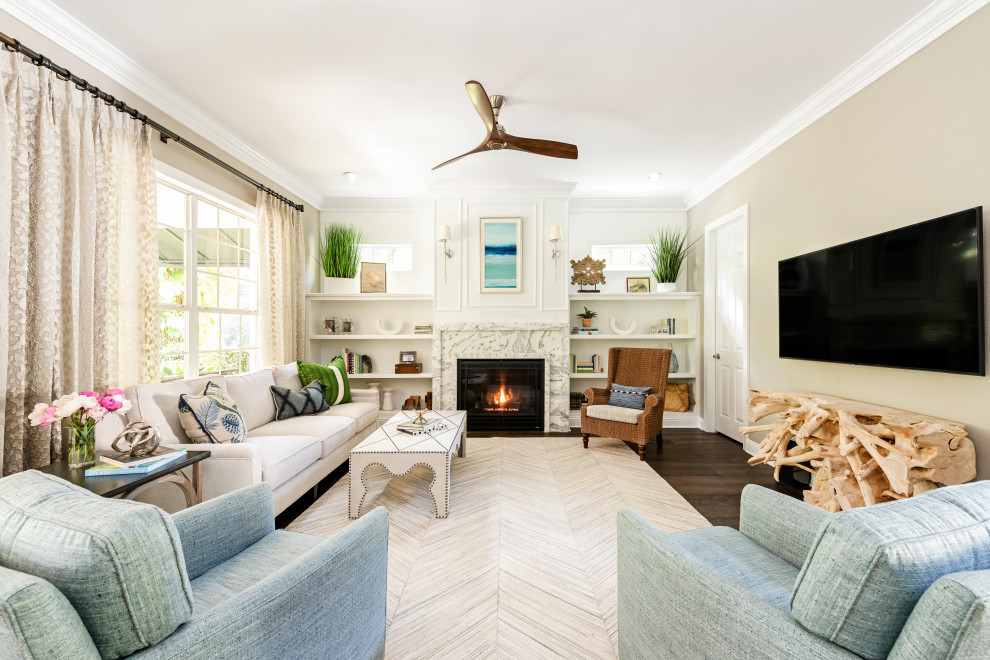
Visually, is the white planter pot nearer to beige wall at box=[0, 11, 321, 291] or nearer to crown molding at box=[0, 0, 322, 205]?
beige wall at box=[0, 11, 321, 291]

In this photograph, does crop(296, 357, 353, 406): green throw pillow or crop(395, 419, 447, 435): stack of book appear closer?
crop(395, 419, 447, 435): stack of book

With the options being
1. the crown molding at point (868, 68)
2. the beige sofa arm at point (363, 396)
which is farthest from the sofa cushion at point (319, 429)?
the crown molding at point (868, 68)

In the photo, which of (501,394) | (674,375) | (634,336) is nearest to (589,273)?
(634,336)

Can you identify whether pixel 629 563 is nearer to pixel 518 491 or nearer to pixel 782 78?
pixel 518 491

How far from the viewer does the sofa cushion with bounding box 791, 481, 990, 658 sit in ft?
2.41

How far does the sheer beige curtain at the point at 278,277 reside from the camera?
4.12m

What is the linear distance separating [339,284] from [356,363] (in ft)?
3.08

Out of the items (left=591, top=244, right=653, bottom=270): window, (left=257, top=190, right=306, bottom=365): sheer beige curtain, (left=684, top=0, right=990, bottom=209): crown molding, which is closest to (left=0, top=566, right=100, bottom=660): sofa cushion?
(left=684, top=0, right=990, bottom=209): crown molding

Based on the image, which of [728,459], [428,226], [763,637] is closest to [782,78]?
[728,459]

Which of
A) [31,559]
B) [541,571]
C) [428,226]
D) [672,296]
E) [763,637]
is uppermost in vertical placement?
[428,226]

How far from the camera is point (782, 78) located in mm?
2773

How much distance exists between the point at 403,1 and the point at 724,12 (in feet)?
5.12

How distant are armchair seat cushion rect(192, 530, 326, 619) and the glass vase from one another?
1.03m

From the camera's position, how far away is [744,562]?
4.50 ft
